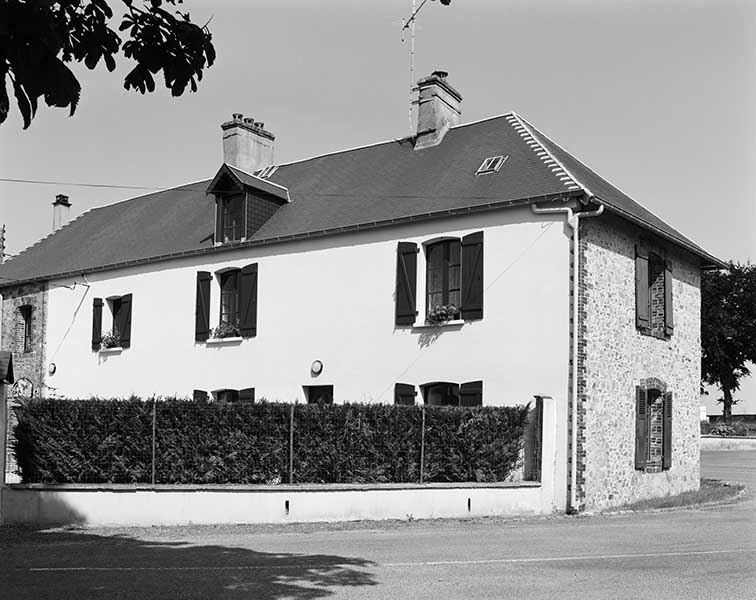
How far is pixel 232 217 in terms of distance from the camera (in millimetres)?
22953

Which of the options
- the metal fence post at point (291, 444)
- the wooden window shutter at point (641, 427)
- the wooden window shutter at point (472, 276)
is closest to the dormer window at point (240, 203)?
the wooden window shutter at point (472, 276)

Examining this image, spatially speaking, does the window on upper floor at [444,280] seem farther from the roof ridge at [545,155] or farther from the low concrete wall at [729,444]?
the low concrete wall at [729,444]

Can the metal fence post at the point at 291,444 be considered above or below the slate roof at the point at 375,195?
below

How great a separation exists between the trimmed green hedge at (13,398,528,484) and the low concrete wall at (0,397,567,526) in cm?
46

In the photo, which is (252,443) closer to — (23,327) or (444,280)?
(444,280)

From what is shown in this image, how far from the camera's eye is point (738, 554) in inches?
444

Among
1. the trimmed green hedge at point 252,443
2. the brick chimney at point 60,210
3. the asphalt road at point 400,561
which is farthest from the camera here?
the brick chimney at point 60,210

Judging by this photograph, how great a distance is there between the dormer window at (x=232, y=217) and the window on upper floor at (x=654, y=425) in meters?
10.2

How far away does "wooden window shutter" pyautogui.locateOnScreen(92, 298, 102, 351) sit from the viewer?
25422 mm

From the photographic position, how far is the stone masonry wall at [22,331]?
27094 millimetres

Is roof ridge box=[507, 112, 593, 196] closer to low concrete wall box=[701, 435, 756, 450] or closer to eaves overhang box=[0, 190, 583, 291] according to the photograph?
eaves overhang box=[0, 190, 583, 291]

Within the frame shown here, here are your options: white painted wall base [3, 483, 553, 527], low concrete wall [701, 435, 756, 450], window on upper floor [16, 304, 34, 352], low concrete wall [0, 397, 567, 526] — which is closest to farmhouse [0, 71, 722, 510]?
window on upper floor [16, 304, 34, 352]

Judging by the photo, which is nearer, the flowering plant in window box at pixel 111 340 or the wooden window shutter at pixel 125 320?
the wooden window shutter at pixel 125 320

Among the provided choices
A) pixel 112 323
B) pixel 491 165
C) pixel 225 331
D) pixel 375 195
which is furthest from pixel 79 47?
pixel 112 323
